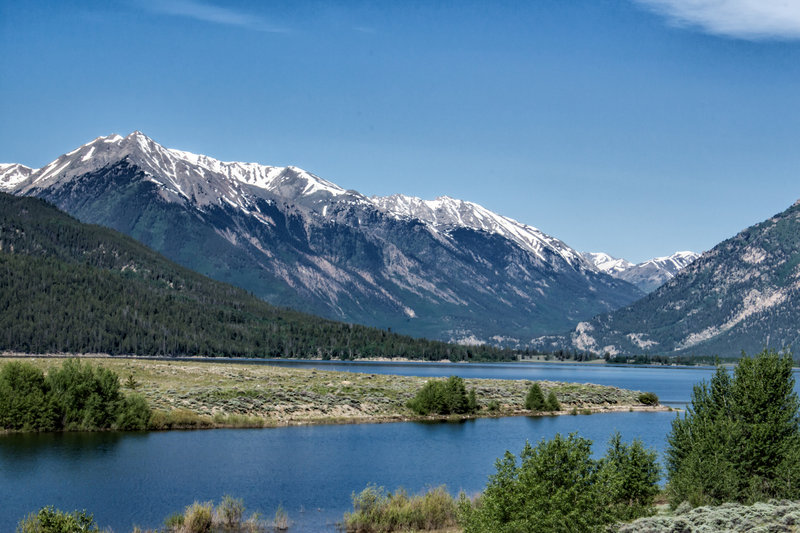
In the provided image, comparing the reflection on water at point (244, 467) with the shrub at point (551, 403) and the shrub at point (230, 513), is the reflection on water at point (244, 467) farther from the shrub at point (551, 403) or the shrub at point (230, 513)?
the shrub at point (551, 403)

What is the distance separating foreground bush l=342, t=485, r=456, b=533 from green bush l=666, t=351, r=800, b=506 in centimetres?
1234

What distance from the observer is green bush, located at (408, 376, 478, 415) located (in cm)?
10925

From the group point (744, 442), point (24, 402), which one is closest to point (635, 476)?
point (744, 442)

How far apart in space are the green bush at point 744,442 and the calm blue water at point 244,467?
1706cm

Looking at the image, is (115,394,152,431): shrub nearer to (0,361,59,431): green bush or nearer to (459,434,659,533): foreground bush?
(0,361,59,431): green bush

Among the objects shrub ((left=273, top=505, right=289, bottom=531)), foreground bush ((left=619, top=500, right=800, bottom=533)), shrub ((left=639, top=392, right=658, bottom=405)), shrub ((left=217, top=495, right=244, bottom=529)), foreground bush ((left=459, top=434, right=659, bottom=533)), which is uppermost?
foreground bush ((left=459, top=434, right=659, bottom=533))

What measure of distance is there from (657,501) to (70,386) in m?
56.6

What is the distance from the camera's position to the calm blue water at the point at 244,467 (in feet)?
164

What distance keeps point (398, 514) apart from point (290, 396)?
60368mm

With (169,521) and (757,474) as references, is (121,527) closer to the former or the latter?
(169,521)

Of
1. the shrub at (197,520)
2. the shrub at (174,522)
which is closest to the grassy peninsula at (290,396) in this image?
the shrub at (174,522)

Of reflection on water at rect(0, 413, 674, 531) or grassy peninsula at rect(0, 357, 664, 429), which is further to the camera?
grassy peninsula at rect(0, 357, 664, 429)

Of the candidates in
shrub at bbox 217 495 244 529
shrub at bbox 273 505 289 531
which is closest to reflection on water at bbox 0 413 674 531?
shrub at bbox 273 505 289 531

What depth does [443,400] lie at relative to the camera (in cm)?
11006
